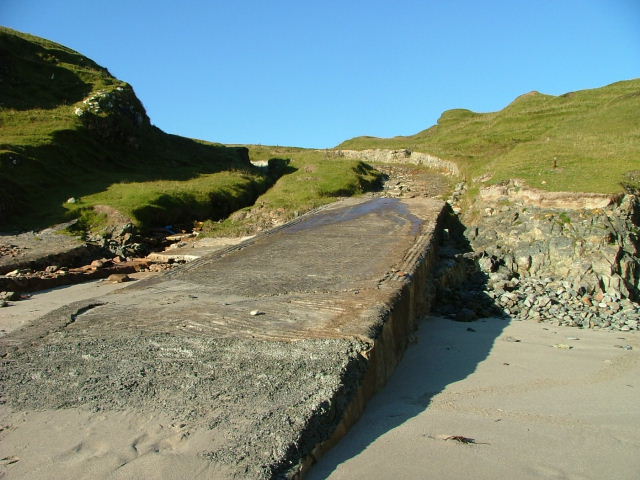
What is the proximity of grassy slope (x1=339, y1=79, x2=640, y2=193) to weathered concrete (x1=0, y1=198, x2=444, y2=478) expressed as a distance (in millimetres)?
7556

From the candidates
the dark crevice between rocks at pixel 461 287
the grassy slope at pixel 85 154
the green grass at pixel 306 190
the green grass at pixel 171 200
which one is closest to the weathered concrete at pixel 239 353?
the dark crevice between rocks at pixel 461 287

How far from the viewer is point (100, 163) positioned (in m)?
Result: 20.9

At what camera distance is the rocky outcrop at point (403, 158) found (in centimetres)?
2500

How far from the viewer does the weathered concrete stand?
360cm

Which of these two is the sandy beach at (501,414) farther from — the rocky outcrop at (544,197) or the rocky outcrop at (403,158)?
the rocky outcrop at (403,158)

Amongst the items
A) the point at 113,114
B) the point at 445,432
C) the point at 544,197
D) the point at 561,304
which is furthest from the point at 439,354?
the point at 113,114

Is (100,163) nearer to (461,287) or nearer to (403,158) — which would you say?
(403,158)

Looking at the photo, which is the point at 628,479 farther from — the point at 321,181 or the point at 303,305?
the point at 321,181

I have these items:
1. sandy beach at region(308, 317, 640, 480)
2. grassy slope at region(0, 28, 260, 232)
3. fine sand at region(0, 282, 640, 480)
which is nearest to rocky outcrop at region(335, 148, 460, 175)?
grassy slope at region(0, 28, 260, 232)

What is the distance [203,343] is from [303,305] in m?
1.48

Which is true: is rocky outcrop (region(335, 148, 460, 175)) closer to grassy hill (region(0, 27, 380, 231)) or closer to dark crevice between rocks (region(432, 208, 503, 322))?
grassy hill (region(0, 27, 380, 231))

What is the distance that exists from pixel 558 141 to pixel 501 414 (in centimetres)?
1669

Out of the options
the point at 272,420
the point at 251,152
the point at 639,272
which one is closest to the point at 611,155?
the point at 639,272

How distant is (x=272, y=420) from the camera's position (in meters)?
3.57
